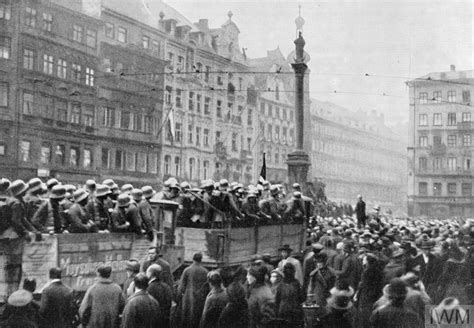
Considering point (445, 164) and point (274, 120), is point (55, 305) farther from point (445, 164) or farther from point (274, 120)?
point (445, 164)

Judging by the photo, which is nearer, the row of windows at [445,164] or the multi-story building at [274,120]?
the multi-story building at [274,120]

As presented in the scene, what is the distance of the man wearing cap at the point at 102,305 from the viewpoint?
7672 millimetres

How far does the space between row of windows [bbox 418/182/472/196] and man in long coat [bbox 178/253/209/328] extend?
→ 5413 cm

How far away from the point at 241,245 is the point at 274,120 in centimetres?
4844

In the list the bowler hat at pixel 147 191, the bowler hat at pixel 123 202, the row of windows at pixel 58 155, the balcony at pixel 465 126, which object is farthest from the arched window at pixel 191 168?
the bowler hat at pixel 123 202

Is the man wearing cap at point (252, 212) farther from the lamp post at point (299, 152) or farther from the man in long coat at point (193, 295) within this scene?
the lamp post at point (299, 152)

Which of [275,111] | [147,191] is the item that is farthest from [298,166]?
[275,111]

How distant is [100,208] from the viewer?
440 inches

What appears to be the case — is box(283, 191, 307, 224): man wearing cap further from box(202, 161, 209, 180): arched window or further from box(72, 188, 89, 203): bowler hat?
box(202, 161, 209, 180): arched window

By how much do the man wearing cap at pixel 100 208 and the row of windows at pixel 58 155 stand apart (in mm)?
24637

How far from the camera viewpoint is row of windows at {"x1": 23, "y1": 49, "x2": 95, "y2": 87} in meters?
35.3

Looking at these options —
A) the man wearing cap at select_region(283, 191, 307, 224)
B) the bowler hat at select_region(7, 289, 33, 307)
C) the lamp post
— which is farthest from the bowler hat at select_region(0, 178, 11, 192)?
the lamp post

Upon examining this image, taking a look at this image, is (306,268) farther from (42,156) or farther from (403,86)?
(403,86)

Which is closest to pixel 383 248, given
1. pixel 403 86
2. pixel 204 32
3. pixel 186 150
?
pixel 186 150
